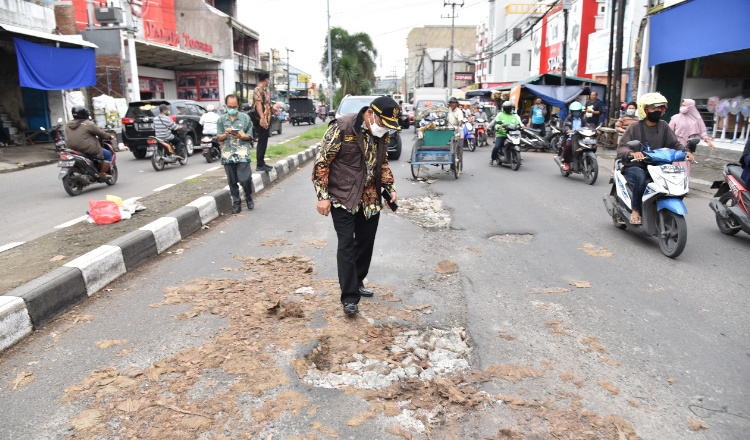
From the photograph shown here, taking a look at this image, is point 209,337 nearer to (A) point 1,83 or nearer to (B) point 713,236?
(B) point 713,236

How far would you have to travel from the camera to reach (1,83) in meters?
16.8

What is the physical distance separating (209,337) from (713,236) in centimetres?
576

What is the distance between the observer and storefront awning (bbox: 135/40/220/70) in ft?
78.4

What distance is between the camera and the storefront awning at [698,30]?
11.2 metres

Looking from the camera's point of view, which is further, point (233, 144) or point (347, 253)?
point (233, 144)

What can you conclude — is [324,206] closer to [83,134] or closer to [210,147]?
[83,134]

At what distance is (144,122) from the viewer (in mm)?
13648

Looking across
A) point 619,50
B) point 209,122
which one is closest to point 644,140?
point 209,122

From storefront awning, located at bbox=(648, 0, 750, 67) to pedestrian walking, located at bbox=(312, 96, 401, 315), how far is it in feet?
37.2

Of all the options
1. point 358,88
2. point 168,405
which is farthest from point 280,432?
point 358,88

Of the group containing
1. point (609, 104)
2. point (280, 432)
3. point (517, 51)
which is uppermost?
point (517, 51)

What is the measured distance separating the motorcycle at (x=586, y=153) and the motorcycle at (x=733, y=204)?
349 centimetres

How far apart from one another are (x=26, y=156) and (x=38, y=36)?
10.8 ft

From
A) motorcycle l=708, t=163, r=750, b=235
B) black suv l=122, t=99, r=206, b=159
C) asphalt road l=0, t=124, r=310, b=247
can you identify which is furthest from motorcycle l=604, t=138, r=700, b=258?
black suv l=122, t=99, r=206, b=159
